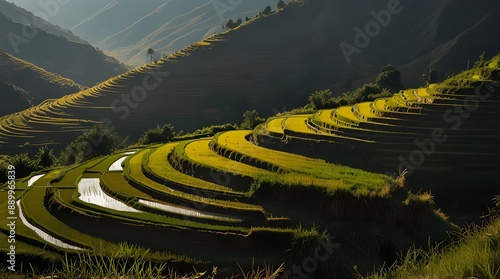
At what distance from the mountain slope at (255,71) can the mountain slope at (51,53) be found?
292ft

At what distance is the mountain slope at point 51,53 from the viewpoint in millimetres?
151750

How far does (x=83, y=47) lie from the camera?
164m

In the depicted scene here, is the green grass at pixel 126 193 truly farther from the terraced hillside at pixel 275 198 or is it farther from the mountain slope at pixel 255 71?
the mountain slope at pixel 255 71

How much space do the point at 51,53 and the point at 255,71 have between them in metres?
109

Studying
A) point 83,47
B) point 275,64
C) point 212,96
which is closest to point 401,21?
point 275,64

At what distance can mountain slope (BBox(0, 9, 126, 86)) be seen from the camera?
151750 millimetres

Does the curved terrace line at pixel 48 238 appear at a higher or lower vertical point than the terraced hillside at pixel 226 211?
higher

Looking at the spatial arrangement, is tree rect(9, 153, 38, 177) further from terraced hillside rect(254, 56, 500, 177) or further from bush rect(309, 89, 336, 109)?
bush rect(309, 89, 336, 109)

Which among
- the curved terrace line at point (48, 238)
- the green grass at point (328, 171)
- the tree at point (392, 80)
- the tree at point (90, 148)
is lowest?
the tree at point (392, 80)

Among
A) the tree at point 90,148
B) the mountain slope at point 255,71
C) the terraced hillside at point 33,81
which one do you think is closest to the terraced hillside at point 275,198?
the tree at point 90,148

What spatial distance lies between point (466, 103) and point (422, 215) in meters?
11.9

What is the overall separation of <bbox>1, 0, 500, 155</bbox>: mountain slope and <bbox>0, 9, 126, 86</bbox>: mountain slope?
89.1 meters

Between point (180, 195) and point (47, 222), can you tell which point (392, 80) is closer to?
point (180, 195)

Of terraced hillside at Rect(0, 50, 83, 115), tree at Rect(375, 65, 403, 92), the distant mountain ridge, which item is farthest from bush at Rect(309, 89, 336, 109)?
the distant mountain ridge
